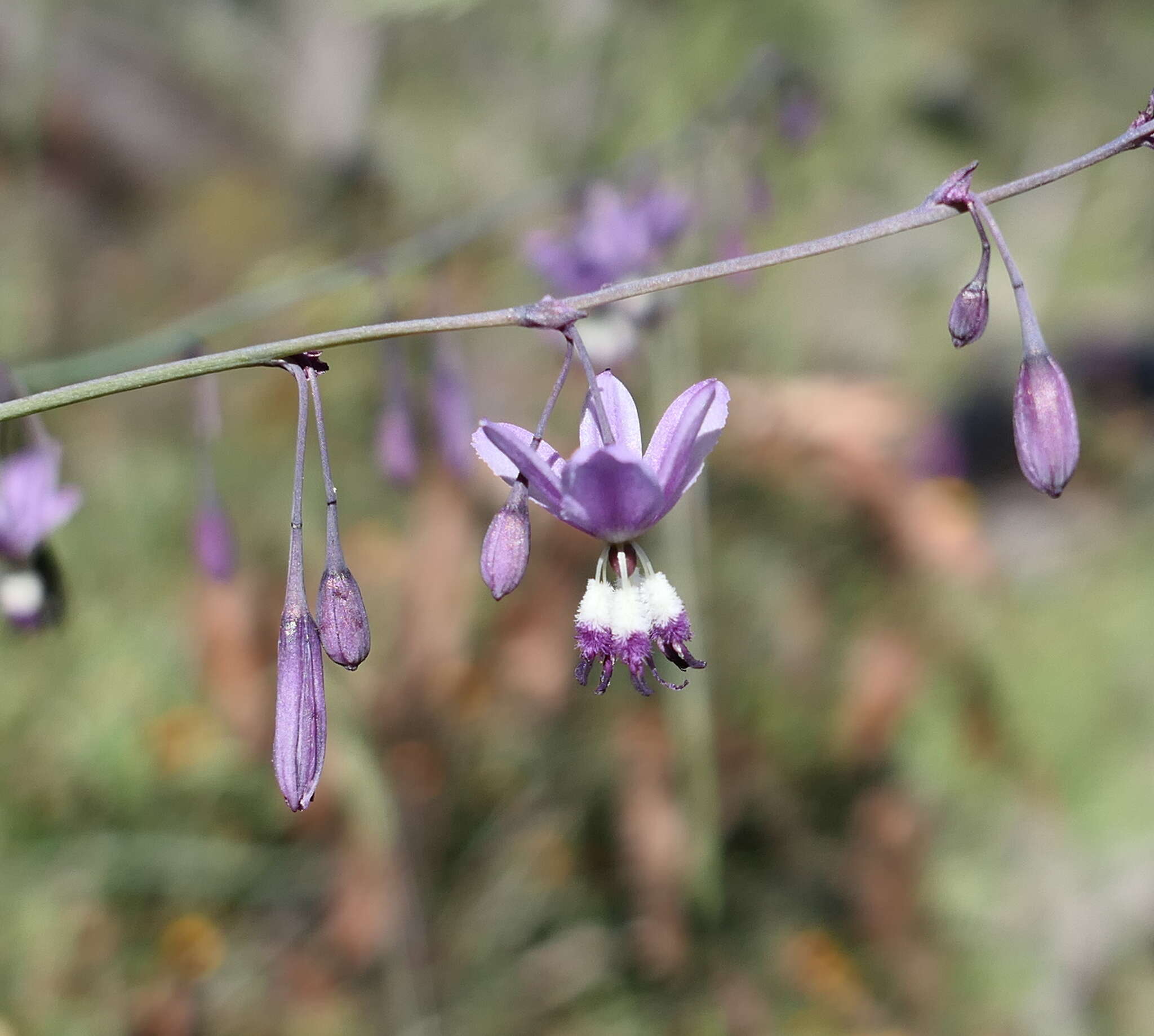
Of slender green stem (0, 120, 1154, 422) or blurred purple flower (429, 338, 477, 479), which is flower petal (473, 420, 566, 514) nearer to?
slender green stem (0, 120, 1154, 422)

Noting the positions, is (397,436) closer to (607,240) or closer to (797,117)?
(607,240)

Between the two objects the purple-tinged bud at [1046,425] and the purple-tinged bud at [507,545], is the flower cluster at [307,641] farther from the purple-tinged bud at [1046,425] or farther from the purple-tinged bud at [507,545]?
the purple-tinged bud at [1046,425]

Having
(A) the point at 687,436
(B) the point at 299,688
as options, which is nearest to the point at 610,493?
(A) the point at 687,436

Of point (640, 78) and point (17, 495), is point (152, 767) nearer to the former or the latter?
point (17, 495)

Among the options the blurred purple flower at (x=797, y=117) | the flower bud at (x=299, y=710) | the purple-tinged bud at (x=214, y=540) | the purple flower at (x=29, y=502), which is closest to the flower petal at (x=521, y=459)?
the flower bud at (x=299, y=710)

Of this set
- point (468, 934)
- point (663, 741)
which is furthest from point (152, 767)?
point (663, 741)
